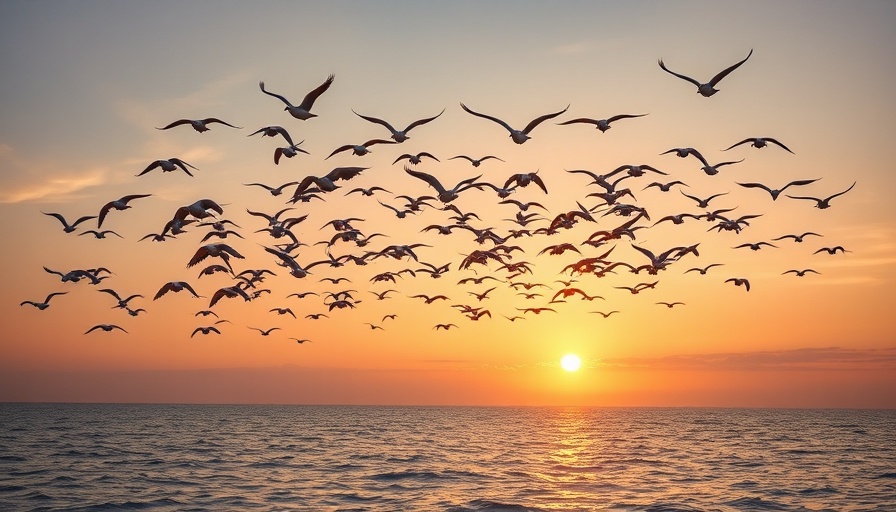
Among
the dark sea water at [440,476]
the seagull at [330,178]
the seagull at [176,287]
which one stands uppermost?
the seagull at [330,178]

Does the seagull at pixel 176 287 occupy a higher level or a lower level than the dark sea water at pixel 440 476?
higher

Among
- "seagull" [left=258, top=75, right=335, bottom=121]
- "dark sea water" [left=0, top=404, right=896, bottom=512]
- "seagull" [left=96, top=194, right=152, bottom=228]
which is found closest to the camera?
"seagull" [left=258, top=75, right=335, bottom=121]

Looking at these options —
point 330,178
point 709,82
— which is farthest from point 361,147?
point 709,82

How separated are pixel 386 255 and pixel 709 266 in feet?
57.9

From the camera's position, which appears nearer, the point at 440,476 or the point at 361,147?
the point at 361,147

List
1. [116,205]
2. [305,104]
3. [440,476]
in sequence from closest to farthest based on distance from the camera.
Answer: [305,104] → [116,205] → [440,476]

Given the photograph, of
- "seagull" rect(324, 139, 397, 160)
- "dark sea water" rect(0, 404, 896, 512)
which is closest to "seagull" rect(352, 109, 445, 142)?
"seagull" rect(324, 139, 397, 160)

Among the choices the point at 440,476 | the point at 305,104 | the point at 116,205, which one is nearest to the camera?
the point at 305,104

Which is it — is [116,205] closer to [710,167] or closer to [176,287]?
[176,287]

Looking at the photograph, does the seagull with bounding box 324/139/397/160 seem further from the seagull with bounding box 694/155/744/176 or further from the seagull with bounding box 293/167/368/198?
the seagull with bounding box 694/155/744/176

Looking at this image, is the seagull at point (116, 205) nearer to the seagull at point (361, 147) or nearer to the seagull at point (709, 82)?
the seagull at point (361, 147)

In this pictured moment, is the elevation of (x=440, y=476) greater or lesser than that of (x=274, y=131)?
lesser

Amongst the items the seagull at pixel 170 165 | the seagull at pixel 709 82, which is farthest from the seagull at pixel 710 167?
the seagull at pixel 170 165

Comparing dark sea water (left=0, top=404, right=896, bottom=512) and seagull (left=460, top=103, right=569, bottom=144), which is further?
dark sea water (left=0, top=404, right=896, bottom=512)
